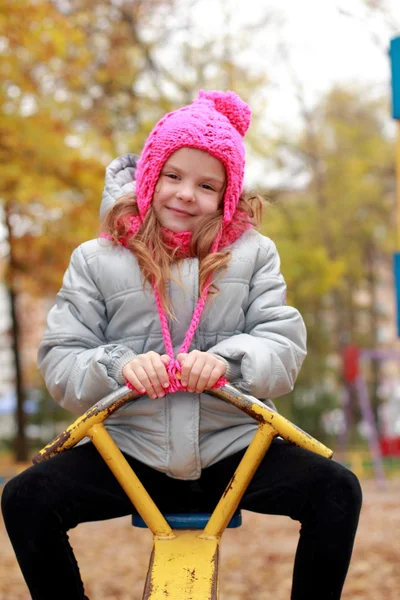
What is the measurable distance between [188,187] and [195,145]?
0.12 m

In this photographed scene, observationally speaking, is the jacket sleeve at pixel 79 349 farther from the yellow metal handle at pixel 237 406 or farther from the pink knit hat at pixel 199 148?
the pink knit hat at pixel 199 148

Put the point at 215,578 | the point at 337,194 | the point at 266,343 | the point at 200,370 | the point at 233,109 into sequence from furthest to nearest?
the point at 337,194 → the point at 233,109 → the point at 266,343 → the point at 200,370 → the point at 215,578

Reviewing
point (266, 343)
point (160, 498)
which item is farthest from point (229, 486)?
point (266, 343)

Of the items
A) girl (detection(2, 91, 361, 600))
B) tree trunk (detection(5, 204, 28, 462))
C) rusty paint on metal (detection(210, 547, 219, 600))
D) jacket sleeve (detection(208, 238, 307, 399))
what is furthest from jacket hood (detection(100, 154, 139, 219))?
tree trunk (detection(5, 204, 28, 462))

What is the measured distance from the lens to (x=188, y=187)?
238 centimetres

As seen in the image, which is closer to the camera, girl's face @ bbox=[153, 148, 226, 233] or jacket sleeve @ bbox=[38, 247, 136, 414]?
jacket sleeve @ bbox=[38, 247, 136, 414]

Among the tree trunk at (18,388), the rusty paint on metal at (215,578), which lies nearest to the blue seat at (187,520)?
the rusty paint on metal at (215,578)

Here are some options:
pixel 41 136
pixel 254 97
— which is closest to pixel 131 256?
pixel 41 136

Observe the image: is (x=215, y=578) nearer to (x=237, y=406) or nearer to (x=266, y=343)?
(x=237, y=406)

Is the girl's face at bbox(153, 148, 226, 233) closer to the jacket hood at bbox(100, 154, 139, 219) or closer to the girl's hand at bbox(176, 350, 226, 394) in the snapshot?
the jacket hood at bbox(100, 154, 139, 219)

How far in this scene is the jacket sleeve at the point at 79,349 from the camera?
7.10 ft

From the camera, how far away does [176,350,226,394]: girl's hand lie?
2.03 metres

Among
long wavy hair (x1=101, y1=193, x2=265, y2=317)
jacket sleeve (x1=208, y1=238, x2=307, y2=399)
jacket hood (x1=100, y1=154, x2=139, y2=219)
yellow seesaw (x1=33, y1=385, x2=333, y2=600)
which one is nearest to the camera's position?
yellow seesaw (x1=33, y1=385, x2=333, y2=600)

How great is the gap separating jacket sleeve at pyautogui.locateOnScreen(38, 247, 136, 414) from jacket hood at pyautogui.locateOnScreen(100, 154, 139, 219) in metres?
0.23
